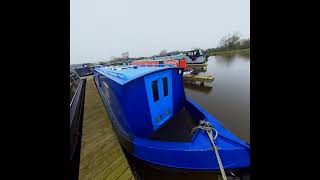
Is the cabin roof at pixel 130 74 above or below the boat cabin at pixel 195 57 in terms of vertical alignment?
below

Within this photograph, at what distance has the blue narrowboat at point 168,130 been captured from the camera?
296 cm

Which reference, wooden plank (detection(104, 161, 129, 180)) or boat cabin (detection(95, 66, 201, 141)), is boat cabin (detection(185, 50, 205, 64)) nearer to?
boat cabin (detection(95, 66, 201, 141))

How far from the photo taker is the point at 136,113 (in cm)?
358

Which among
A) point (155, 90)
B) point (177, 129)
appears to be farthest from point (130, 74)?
point (177, 129)

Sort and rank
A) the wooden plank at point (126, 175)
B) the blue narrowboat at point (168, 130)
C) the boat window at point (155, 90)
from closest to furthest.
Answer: the wooden plank at point (126, 175) → the blue narrowboat at point (168, 130) → the boat window at point (155, 90)

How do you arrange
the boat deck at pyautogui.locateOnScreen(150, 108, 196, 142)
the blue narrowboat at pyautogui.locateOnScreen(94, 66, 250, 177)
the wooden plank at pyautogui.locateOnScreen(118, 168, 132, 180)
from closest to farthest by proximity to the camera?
the wooden plank at pyautogui.locateOnScreen(118, 168, 132, 180)
the blue narrowboat at pyautogui.locateOnScreen(94, 66, 250, 177)
the boat deck at pyautogui.locateOnScreen(150, 108, 196, 142)

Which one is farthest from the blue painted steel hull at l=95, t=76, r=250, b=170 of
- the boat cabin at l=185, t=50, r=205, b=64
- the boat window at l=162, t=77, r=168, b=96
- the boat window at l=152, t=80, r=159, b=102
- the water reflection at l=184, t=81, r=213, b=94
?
the boat cabin at l=185, t=50, r=205, b=64

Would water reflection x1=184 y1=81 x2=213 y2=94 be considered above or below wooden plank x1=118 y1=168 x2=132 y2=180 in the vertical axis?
above

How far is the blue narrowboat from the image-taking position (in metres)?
2.96

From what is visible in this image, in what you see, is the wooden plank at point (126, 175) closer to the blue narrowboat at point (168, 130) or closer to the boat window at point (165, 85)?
the blue narrowboat at point (168, 130)

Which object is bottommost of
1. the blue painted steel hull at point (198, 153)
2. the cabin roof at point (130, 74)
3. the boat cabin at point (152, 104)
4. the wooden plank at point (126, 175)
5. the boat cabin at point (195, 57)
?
the wooden plank at point (126, 175)

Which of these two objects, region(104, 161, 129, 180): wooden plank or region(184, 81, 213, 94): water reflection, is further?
region(184, 81, 213, 94): water reflection

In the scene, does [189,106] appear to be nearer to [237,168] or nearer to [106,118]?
[237,168]

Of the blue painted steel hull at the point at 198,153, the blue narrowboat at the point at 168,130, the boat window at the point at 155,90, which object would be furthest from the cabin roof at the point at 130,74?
the blue painted steel hull at the point at 198,153
